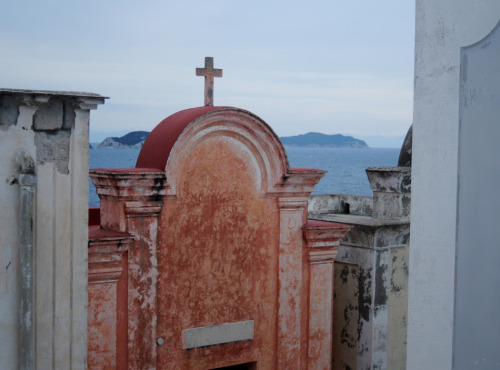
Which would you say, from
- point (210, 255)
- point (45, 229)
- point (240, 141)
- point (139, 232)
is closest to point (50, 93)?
point (45, 229)

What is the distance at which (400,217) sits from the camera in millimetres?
11477

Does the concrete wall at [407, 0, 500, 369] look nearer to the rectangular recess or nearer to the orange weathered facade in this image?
the orange weathered facade

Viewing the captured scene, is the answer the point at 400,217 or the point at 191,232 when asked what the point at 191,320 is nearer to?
the point at 191,232

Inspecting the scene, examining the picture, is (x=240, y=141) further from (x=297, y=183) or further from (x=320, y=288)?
(x=320, y=288)

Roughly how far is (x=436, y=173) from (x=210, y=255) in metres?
4.27

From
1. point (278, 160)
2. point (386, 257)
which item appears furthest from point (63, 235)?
point (386, 257)

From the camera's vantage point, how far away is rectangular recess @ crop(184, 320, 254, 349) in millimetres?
8531

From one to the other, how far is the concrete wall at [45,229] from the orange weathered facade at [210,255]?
1005mm

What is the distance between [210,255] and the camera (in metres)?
8.60

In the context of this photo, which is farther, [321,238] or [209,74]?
[209,74]

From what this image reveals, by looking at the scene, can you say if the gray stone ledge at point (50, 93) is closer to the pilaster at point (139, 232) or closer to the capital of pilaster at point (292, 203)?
the pilaster at point (139, 232)

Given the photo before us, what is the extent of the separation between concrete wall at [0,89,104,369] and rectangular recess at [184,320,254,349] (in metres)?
2.04

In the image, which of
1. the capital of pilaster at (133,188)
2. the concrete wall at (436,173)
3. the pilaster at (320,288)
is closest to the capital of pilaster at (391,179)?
the pilaster at (320,288)

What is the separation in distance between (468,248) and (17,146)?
3.93m
